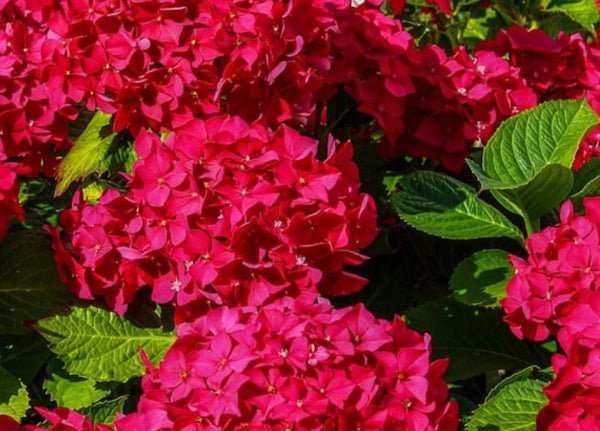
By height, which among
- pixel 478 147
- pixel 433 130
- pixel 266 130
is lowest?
pixel 478 147

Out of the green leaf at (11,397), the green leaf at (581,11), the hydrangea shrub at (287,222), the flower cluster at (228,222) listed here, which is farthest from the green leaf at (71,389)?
the green leaf at (581,11)

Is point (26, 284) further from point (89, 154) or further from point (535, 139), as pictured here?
point (535, 139)

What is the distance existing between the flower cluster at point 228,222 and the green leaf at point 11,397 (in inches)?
7.4

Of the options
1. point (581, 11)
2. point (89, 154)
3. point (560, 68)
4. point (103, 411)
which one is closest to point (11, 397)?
point (103, 411)

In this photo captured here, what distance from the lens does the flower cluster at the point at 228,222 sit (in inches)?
54.8

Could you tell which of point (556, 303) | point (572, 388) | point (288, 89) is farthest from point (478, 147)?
point (572, 388)

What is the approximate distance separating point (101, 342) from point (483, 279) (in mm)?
567

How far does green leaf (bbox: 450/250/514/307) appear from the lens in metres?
1.57

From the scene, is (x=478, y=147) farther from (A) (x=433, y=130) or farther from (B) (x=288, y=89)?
(B) (x=288, y=89)

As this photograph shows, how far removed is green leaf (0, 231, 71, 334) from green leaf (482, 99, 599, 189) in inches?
26.5

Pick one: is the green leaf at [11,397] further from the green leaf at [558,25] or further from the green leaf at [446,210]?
the green leaf at [558,25]

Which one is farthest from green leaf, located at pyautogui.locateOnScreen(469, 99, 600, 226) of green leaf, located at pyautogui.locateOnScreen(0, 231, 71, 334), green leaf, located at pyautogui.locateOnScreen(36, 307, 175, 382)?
green leaf, located at pyautogui.locateOnScreen(0, 231, 71, 334)

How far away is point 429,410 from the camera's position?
4.14 feet

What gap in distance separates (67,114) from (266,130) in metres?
0.38
